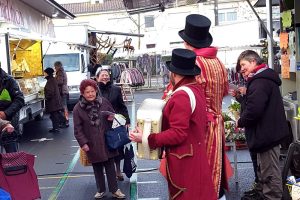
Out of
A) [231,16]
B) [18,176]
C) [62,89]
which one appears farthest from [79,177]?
[231,16]

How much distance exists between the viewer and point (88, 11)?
49.4 metres

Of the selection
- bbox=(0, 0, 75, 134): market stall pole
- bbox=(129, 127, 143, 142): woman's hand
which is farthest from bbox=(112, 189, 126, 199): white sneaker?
bbox=(0, 0, 75, 134): market stall pole

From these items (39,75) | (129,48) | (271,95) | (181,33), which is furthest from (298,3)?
(129,48)

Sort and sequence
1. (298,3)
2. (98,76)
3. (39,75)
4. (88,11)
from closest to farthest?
(298,3), (98,76), (39,75), (88,11)

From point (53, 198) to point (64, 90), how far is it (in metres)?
7.37

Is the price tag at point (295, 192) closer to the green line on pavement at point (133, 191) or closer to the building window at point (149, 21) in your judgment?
the green line on pavement at point (133, 191)

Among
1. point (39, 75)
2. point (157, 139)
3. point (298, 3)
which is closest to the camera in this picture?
point (157, 139)

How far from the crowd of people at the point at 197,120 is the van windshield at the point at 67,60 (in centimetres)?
1116

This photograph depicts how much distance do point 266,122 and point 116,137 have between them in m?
1.99

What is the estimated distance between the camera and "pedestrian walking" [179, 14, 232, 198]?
412cm

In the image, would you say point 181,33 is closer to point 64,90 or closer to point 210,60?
point 210,60

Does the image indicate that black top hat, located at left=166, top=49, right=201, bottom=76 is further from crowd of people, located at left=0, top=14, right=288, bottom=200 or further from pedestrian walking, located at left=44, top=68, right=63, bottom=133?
pedestrian walking, located at left=44, top=68, right=63, bottom=133

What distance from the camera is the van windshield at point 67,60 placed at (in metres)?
17.9

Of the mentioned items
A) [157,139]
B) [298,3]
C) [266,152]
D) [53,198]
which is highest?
[298,3]
